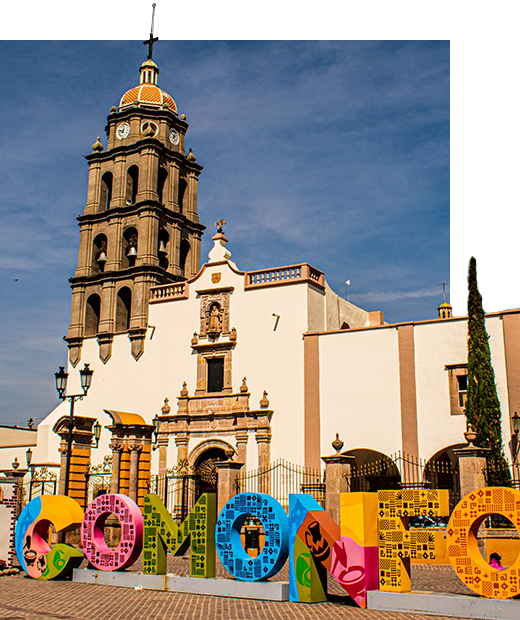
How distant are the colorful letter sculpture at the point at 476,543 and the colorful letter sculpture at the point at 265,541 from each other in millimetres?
3073

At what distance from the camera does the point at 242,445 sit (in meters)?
28.6

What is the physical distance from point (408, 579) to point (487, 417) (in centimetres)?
1235

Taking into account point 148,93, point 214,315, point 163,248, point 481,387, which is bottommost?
point 481,387

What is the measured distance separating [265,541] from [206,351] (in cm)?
1849

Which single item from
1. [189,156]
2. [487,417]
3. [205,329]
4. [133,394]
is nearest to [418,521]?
[487,417]

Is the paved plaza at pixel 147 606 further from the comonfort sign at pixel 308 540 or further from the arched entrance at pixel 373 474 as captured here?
the arched entrance at pixel 373 474

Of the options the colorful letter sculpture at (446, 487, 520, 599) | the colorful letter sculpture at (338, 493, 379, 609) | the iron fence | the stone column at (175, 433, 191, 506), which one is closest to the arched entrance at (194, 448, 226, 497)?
the stone column at (175, 433, 191, 506)

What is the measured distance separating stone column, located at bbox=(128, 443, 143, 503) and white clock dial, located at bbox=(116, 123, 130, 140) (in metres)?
19.7

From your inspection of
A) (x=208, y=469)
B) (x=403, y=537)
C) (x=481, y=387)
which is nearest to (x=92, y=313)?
(x=208, y=469)

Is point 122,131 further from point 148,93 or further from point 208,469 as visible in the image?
point 208,469

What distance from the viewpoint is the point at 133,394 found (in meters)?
32.4

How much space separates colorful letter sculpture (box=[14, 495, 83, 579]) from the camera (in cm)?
1472

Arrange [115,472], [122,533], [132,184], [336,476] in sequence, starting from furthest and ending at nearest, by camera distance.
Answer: [132,184] → [115,472] → [336,476] → [122,533]

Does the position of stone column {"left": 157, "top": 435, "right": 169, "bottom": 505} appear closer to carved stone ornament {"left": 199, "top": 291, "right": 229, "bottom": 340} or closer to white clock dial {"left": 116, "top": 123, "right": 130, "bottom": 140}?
carved stone ornament {"left": 199, "top": 291, "right": 229, "bottom": 340}
